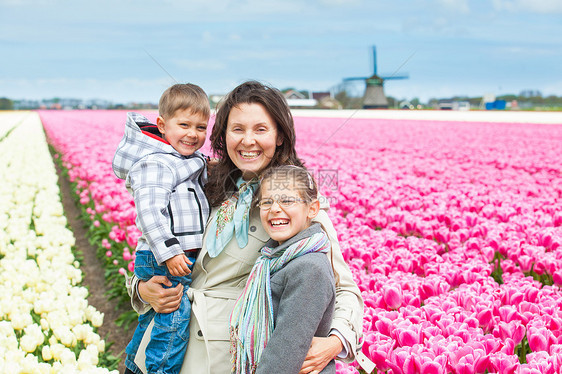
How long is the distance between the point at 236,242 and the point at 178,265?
0.26 m

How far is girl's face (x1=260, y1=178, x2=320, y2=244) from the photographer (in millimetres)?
1879

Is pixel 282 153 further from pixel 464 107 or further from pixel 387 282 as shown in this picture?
pixel 464 107

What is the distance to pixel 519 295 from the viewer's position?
95.0 inches

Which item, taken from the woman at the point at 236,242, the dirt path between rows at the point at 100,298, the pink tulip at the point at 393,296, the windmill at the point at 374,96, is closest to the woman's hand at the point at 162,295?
the woman at the point at 236,242

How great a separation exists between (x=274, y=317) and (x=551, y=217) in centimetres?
350

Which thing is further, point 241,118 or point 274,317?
point 241,118

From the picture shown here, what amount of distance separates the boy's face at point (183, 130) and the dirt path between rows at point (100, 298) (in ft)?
5.54

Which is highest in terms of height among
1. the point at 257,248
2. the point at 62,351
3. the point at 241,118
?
the point at 241,118

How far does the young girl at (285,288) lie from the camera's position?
165 centimetres

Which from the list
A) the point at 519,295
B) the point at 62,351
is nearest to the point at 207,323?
the point at 62,351

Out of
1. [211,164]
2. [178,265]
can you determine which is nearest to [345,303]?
[178,265]

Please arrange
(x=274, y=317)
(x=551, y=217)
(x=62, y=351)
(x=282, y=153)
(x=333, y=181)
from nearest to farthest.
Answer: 1. (x=274, y=317)
2. (x=282, y=153)
3. (x=62, y=351)
4. (x=333, y=181)
5. (x=551, y=217)

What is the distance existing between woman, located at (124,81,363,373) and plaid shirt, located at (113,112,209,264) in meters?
0.11

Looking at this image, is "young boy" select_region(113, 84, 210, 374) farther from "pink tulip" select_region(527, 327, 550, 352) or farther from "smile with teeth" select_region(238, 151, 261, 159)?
"pink tulip" select_region(527, 327, 550, 352)
